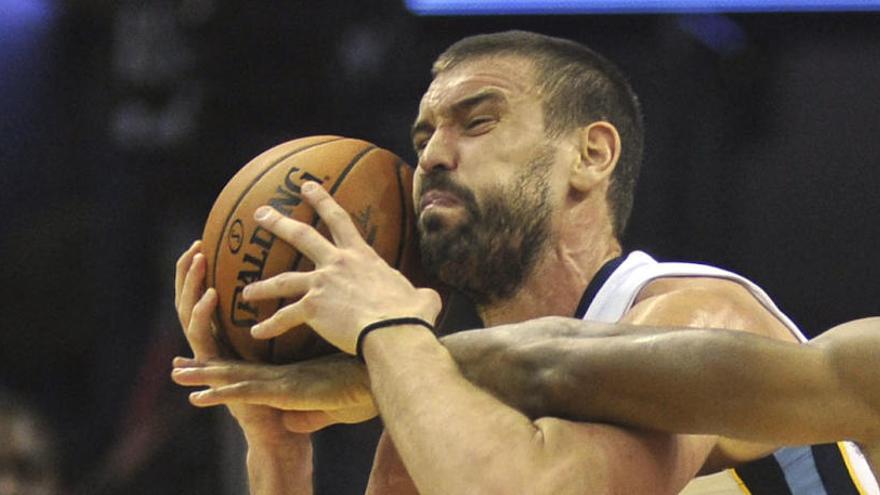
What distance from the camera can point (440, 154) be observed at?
2.99m

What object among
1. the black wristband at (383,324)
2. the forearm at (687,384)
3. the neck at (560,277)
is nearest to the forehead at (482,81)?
the neck at (560,277)

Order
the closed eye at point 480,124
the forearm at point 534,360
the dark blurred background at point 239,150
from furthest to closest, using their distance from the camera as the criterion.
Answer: the dark blurred background at point 239,150 < the closed eye at point 480,124 < the forearm at point 534,360

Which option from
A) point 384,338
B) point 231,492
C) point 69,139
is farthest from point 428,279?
point 69,139

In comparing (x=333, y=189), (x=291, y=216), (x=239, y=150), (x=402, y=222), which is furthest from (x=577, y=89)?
(x=239, y=150)

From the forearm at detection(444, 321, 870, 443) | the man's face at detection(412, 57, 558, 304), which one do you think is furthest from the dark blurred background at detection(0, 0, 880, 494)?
the forearm at detection(444, 321, 870, 443)

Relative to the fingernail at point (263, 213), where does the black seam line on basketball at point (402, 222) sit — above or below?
below

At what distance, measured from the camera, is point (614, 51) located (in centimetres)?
593

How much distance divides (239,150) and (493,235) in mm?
3285

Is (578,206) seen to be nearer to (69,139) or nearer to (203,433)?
(203,433)

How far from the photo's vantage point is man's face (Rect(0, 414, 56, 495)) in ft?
18.1

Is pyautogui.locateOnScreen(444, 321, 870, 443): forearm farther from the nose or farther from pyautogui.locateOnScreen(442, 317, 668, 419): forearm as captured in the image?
the nose

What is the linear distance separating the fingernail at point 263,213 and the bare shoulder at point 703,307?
2.38 feet

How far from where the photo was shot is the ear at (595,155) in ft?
10.4

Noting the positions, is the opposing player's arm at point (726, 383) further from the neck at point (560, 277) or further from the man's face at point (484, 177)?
the neck at point (560, 277)
